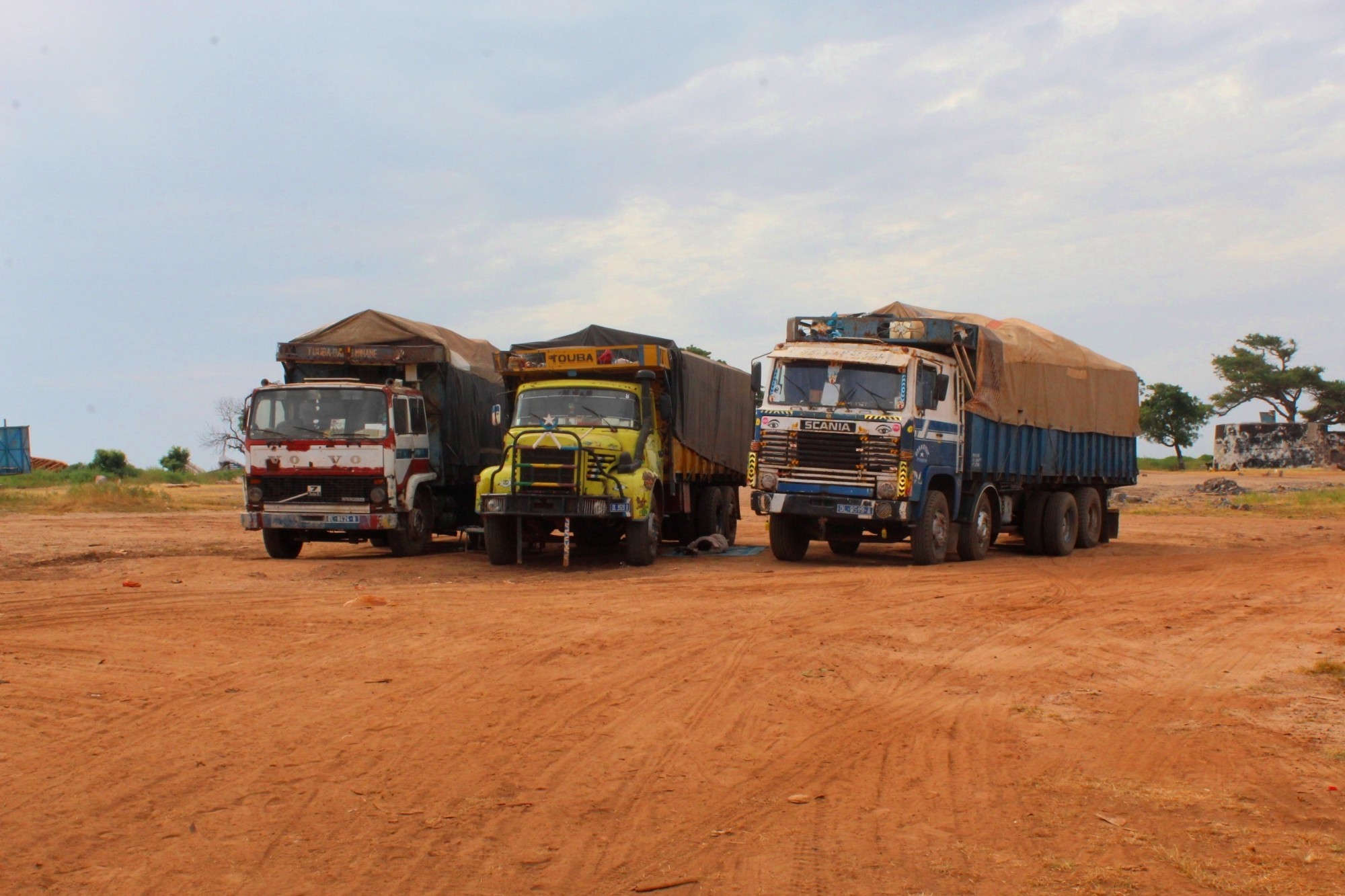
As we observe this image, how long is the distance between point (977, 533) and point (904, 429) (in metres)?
3.13

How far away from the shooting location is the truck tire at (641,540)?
16.6 m

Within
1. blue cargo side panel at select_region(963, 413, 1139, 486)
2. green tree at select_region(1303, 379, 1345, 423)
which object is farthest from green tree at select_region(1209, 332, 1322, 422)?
blue cargo side panel at select_region(963, 413, 1139, 486)

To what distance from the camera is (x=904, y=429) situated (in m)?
16.3

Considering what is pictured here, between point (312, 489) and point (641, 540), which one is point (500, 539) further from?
point (312, 489)

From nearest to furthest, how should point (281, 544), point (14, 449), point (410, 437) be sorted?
1. point (410, 437)
2. point (281, 544)
3. point (14, 449)

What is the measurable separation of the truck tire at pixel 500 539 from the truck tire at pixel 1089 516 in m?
10.2

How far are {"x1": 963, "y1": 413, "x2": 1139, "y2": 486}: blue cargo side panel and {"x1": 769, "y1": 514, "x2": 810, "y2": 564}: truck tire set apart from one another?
2471mm

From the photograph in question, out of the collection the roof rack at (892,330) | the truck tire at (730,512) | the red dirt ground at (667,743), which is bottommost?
the red dirt ground at (667,743)

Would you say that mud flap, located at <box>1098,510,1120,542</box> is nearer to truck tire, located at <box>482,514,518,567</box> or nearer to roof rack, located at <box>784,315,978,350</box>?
roof rack, located at <box>784,315,978,350</box>

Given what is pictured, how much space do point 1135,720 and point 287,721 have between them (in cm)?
490

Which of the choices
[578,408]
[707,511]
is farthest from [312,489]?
[707,511]

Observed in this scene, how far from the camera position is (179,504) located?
118ft

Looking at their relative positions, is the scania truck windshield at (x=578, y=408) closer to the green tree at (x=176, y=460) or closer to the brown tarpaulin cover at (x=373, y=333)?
the brown tarpaulin cover at (x=373, y=333)

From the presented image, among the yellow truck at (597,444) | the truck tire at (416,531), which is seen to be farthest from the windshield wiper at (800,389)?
the truck tire at (416,531)
